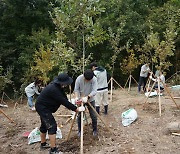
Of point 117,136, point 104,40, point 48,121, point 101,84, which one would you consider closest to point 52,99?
point 48,121

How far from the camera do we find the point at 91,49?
17438 millimetres

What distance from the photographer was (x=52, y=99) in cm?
539

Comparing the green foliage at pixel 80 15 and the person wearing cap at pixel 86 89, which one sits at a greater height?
the green foliage at pixel 80 15

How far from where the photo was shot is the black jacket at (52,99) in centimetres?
523

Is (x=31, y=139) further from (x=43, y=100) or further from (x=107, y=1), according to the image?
(x=107, y=1)

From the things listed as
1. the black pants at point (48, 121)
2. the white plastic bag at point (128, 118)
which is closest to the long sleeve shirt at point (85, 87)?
the black pants at point (48, 121)

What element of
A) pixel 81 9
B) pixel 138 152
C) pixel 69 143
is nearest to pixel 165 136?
pixel 138 152

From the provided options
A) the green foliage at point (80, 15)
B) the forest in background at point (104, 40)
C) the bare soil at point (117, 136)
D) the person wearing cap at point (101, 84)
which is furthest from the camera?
the forest in background at point (104, 40)

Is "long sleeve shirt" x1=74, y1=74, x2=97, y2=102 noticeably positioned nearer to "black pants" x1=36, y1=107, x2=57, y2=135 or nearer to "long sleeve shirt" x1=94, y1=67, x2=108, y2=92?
"black pants" x1=36, y1=107, x2=57, y2=135

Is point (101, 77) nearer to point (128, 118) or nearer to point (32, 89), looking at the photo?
point (128, 118)

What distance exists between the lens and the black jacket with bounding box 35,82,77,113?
523cm

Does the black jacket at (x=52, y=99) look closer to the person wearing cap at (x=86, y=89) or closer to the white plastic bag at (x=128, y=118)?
the person wearing cap at (x=86, y=89)

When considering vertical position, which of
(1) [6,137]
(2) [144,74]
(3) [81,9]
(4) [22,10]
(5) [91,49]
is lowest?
(1) [6,137]

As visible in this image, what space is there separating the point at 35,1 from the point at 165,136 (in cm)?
1539
